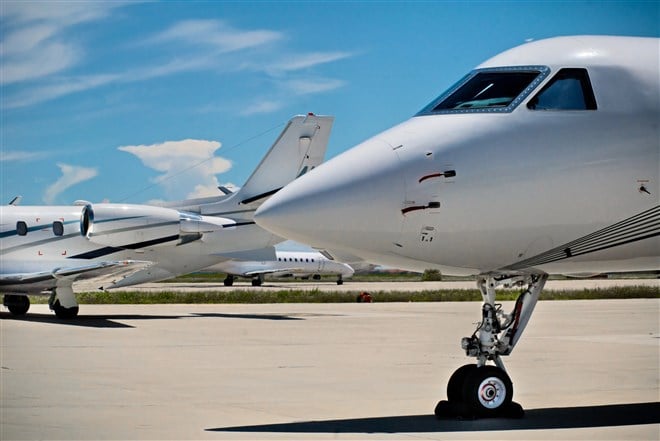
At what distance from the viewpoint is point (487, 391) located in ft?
29.0

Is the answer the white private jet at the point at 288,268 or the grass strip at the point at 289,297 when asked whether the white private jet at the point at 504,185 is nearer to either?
the grass strip at the point at 289,297

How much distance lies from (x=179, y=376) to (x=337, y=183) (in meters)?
5.93

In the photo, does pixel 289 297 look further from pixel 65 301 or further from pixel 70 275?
pixel 70 275

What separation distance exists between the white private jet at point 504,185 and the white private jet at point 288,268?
64214 millimetres

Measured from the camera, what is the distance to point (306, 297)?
4266 cm

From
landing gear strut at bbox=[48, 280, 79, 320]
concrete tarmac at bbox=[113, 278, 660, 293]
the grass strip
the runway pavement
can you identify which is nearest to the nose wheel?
landing gear strut at bbox=[48, 280, 79, 320]

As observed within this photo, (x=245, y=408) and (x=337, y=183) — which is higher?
(x=337, y=183)

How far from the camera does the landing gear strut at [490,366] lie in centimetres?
880

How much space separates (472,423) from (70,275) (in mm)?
20000

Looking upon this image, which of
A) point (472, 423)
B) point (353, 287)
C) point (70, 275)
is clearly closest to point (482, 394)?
point (472, 423)

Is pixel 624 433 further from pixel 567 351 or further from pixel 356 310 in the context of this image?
pixel 356 310

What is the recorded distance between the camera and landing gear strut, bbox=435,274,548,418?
8797 millimetres

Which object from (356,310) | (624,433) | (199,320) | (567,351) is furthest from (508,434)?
(356,310)

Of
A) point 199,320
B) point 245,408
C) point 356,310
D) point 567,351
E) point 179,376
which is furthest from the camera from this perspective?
point 356,310
